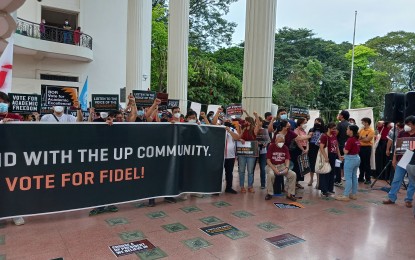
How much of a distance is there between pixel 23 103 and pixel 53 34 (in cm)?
1301

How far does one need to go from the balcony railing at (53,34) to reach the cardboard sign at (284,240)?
16.3 m

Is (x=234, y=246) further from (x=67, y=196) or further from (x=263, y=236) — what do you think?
(x=67, y=196)

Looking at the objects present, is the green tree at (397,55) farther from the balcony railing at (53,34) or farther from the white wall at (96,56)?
the balcony railing at (53,34)

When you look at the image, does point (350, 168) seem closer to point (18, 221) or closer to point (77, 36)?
point (18, 221)

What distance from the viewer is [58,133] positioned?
449 cm

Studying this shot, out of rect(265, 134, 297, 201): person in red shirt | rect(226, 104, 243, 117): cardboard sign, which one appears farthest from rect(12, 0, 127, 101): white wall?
rect(265, 134, 297, 201): person in red shirt

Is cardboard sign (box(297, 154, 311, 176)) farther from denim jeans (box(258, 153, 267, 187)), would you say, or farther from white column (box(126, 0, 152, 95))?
white column (box(126, 0, 152, 95))

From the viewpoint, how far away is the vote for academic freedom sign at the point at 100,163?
425 centimetres

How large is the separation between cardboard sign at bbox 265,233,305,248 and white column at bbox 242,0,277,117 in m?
4.80

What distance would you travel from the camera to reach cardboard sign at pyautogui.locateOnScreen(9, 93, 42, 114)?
6.19 m

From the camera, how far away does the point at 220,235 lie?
424cm

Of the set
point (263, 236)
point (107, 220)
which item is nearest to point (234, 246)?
point (263, 236)

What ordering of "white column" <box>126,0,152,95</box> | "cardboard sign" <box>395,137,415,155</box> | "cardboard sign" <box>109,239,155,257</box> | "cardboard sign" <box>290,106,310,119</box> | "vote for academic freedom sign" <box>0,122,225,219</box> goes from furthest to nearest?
"white column" <box>126,0,152,95</box>
"cardboard sign" <box>290,106,310,119</box>
"cardboard sign" <box>395,137,415,155</box>
"vote for academic freedom sign" <box>0,122,225,219</box>
"cardboard sign" <box>109,239,155,257</box>

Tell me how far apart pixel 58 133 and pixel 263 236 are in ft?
10.3
